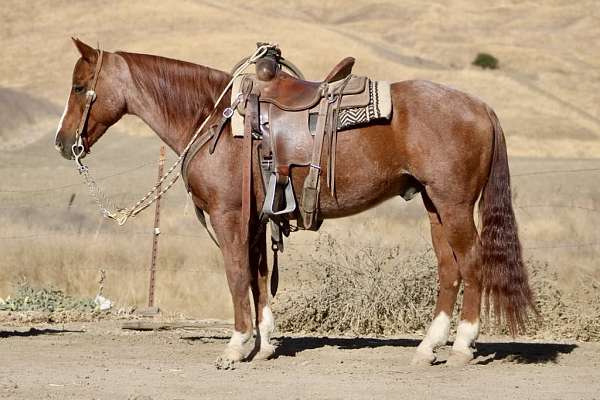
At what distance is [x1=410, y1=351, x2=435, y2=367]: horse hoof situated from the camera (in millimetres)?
8594

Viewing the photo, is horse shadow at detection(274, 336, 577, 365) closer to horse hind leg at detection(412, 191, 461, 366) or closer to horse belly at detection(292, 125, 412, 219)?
horse hind leg at detection(412, 191, 461, 366)

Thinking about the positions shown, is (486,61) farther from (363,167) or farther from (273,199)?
(273,199)

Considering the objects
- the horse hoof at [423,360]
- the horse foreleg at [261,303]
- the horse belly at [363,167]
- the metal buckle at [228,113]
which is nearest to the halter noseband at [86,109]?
the metal buckle at [228,113]

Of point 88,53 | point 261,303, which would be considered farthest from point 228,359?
point 88,53

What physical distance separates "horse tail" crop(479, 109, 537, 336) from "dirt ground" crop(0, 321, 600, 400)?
50 cm

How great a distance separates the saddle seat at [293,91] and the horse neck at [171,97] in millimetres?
488

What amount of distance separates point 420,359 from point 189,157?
2.38 meters

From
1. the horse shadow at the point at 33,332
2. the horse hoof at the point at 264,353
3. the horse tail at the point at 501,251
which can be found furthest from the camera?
the horse shadow at the point at 33,332

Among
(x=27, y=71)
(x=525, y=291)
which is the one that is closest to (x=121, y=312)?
(x=525, y=291)

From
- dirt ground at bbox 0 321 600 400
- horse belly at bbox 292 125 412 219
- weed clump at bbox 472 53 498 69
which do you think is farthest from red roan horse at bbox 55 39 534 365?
weed clump at bbox 472 53 498 69

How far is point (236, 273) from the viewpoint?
870 centimetres

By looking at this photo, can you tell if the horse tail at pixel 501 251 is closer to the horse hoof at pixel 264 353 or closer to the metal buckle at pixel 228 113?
the horse hoof at pixel 264 353

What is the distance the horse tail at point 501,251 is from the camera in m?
8.53

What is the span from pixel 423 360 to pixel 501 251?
1.03 meters
